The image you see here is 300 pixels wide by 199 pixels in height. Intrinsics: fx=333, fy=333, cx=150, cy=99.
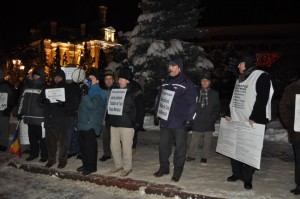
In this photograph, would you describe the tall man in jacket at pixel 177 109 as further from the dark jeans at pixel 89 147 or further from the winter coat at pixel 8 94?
the winter coat at pixel 8 94

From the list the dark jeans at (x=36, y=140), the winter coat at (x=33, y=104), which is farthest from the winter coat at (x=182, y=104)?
the dark jeans at (x=36, y=140)

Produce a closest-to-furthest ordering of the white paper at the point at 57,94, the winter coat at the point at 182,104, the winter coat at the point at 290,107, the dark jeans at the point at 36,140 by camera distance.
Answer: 1. the winter coat at the point at 290,107
2. the winter coat at the point at 182,104
3. the white paper at the point at 57,94
4. the dark jeans at the point at 36,140

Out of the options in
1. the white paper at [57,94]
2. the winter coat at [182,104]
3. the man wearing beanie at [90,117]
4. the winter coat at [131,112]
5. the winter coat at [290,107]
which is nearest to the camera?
the winter coat at [290,107]

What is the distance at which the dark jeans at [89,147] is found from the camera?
22.3 feet

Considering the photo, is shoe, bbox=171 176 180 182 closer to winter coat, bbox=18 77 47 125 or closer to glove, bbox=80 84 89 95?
glove, bbox=80 84 89 95

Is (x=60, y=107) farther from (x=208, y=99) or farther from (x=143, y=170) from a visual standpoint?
(x=208, y=99)

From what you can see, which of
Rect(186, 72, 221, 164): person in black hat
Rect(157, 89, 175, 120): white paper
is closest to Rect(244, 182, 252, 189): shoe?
Rect(157, 89, 175, 120): white paper

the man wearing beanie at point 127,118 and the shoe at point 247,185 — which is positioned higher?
the man wearing beanie at point 127,118

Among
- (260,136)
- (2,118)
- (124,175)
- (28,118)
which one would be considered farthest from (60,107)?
(260,136)

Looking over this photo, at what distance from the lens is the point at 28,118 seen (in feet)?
25.6

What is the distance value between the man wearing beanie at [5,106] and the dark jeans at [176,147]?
5.01 meters

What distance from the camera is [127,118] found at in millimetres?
6488

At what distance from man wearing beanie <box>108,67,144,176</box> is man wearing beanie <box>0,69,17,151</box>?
160 inches

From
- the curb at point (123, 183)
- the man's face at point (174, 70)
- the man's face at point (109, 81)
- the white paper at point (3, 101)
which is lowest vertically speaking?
the curb at point (123, 183)
